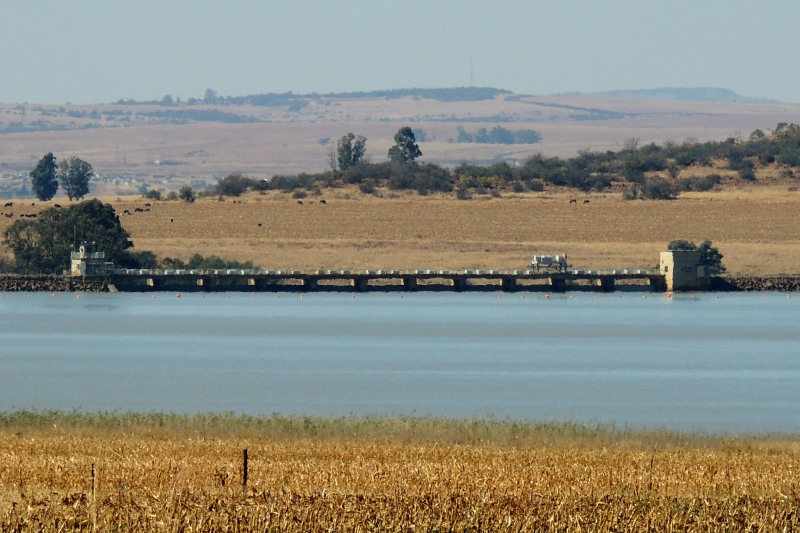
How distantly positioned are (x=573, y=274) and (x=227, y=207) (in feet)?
139

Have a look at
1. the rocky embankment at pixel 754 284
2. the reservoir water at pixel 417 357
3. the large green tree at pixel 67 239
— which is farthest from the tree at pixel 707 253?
the large green tree at pixel 67 239

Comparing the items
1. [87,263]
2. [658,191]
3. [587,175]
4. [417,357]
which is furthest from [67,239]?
[587,175]

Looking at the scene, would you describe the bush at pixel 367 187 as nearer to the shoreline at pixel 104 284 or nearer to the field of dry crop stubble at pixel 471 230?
the field of dry crop stubble at pixel 471 230

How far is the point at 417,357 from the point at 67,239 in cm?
4680

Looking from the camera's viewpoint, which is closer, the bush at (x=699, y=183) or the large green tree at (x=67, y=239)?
the large green tree at (x=67, y=239)

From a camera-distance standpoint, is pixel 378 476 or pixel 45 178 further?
pixel 45 178

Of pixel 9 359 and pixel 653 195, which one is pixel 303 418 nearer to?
pixel 9 359

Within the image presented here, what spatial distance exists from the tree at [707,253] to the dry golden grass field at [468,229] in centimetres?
211

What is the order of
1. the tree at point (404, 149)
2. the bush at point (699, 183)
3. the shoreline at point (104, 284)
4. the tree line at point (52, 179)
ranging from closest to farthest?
the shoreline at point (104, 284), the bush at point (699, 183), the tree line at point (52, 179), the tree at point (404, 149)

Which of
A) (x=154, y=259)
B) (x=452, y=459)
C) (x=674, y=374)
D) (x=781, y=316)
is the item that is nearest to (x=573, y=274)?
(x=781, y=316)

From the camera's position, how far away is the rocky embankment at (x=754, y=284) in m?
98.3

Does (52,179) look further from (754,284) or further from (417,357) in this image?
(417,357)

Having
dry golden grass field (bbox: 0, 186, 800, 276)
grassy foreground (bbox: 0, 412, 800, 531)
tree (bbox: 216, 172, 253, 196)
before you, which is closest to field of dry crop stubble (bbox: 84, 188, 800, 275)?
dry golden grass field (bbox: 0, 186, 800, 276)

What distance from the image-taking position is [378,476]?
25078 mm
